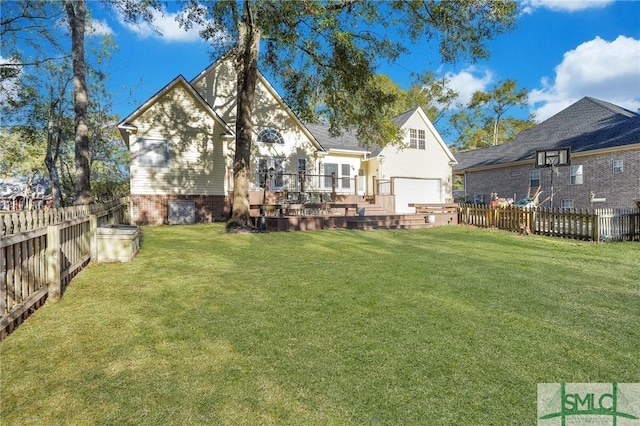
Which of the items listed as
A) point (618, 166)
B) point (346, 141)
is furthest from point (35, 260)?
point (618, 166)

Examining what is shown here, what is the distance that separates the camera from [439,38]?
12227 millimetres

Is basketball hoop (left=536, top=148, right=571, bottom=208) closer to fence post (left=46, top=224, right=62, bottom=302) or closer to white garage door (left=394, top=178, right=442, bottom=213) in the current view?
white garage door (left=394, top=178, right=442, bottom=213)

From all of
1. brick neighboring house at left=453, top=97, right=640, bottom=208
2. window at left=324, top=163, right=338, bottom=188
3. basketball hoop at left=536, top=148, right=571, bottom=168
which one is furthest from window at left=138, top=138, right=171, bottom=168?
brick neighboring house at left=453, top=97, right=640, bottom=208

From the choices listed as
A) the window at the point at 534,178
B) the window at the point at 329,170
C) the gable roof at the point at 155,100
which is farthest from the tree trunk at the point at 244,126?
the window at the point at 534,178

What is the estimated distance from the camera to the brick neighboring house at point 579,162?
19312 mm

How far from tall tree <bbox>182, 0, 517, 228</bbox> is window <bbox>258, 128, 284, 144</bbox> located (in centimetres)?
480

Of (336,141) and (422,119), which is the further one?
(422,119)

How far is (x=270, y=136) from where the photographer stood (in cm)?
1964

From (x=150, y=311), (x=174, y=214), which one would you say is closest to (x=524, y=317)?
(x=150, y=311)

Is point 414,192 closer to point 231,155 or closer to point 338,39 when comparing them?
point 231,155

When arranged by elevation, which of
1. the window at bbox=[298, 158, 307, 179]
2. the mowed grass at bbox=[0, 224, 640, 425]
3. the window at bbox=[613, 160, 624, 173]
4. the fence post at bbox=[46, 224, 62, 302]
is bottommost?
the mowed grass at bbox=[0, 224, 640, 425]

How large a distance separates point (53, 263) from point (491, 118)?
49626 mm

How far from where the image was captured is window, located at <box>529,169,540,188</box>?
24047 mm

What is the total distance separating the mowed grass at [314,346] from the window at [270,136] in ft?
47.0
